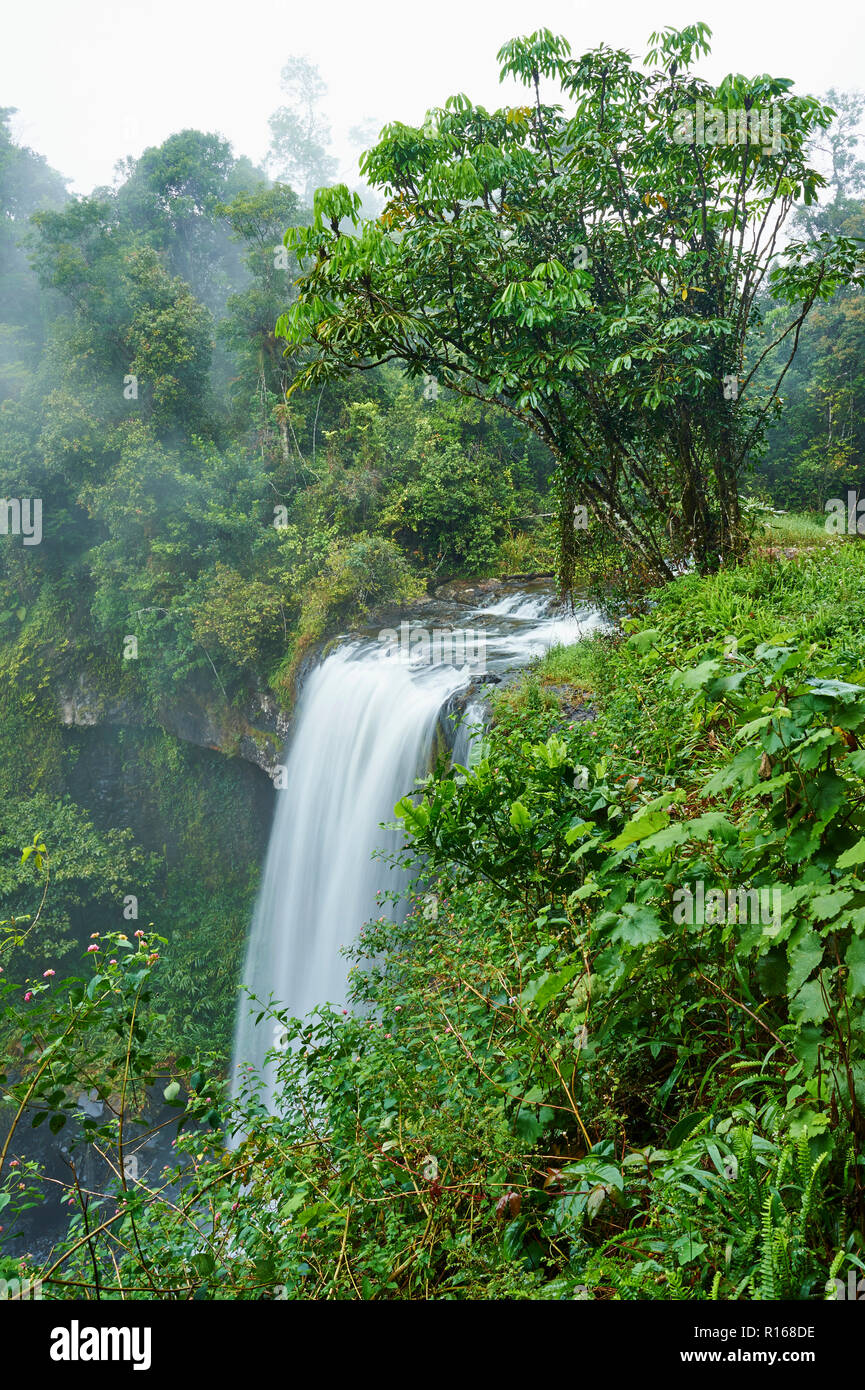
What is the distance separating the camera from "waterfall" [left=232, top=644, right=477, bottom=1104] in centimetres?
786

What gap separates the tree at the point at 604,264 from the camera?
16.1 ft

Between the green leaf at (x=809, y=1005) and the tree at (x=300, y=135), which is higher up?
the tree at (x=300, y=135)

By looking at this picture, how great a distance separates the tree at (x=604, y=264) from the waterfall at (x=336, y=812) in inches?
120

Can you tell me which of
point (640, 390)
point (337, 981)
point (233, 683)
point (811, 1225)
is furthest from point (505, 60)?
point (233, 683)

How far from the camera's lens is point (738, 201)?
5.27 m

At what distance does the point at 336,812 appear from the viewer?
9094mm

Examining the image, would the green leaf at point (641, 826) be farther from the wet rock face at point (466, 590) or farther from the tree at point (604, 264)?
the wet rock face at point (466, 590)

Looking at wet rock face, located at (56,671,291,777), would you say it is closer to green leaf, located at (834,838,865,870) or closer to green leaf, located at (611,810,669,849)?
green leaf, located at (611,810,669,849)

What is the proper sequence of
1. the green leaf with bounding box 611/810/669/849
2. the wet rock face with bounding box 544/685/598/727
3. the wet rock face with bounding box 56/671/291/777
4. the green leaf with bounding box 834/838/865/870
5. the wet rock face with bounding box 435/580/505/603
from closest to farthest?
the green leaf with bounding box 834/838/865/870, the green leaf with bounding box 611/810/669/849, the wet rock face with bounding box 544/685/598/727, the wet rock face with bounding box 435/580/505/603, the wet rock face with bounding box 56/671/291/777

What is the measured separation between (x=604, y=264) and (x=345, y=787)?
20.0ft

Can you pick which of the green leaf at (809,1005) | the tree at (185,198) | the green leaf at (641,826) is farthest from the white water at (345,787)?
the tree at (185,198)

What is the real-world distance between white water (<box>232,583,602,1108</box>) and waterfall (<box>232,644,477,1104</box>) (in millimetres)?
18

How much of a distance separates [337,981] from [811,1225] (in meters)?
8.32

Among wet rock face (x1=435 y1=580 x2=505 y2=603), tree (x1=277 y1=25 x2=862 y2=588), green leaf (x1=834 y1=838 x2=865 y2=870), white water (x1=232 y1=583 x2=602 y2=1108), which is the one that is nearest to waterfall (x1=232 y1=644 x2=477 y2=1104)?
white water (x1=232 y1=583 x2=602 y2=1108)
